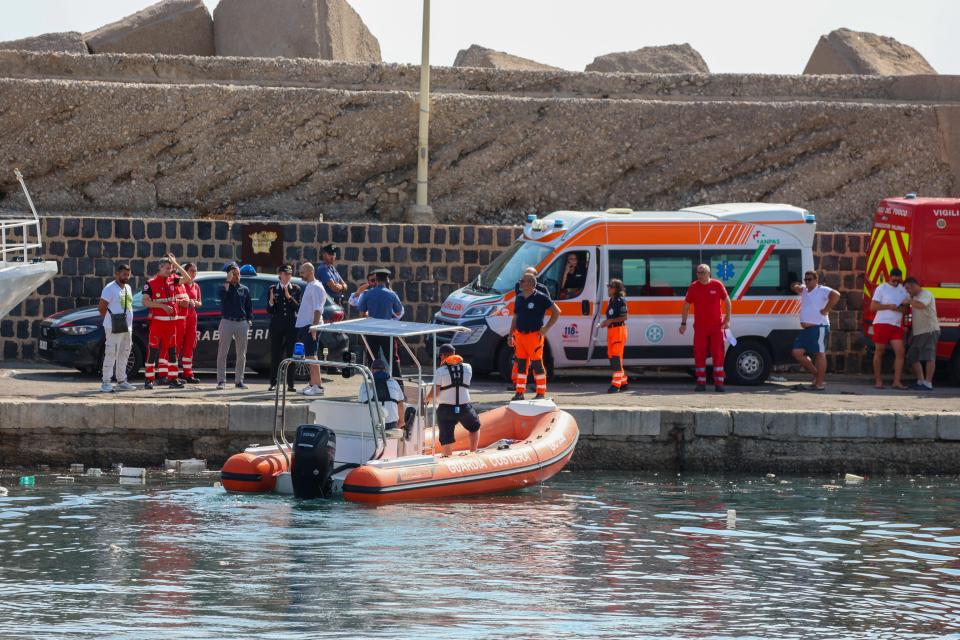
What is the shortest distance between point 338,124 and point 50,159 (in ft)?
19.6

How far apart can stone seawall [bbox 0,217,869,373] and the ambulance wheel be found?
290 cm

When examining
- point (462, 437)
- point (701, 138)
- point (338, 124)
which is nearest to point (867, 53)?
point (701, 138)

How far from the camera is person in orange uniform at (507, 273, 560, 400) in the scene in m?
19.1

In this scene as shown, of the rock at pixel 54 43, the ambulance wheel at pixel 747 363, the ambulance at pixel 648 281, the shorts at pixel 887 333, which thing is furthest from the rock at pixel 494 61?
the shorts at pixel 887 333

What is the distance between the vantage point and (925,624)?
36.9 feet

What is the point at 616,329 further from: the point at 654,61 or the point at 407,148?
the point at 654,61

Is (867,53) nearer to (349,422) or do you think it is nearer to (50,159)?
(50,159)

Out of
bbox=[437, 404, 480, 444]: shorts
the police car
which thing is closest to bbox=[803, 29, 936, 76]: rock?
the police car

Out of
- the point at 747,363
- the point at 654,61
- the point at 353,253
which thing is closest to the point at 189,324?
the point at 353,253

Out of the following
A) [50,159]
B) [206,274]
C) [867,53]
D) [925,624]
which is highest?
[867,53]

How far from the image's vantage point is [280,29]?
3809 centimetres

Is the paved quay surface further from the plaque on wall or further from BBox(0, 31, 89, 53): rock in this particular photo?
BBox(0, 31, 89, 53): rock

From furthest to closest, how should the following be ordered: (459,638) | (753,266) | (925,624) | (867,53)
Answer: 1. (867,53)
2. (753,266)
3. (925,624)
4. (459,638)

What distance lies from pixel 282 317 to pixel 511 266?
11.0 feet
